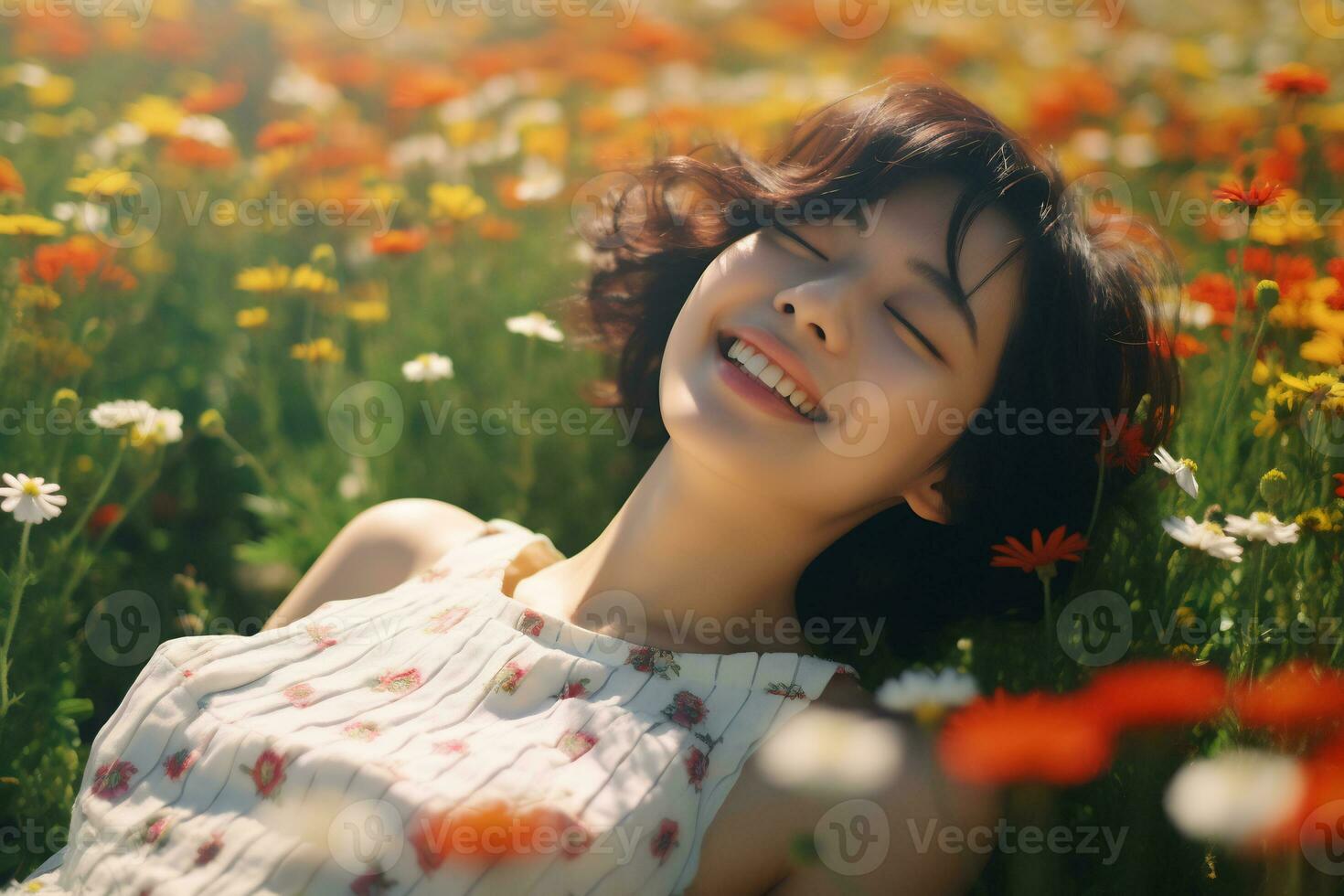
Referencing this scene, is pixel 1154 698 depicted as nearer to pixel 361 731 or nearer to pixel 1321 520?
pixel 1321 520

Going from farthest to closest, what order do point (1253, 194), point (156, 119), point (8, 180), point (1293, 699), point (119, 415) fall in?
point (156, 119)
point (8, 180)
point (119, 415)
point (1253, 194)
point (1293, 699)

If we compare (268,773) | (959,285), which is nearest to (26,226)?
(268,773)

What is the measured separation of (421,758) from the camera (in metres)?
1.39

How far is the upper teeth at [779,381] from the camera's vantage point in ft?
4.82

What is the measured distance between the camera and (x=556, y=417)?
2.53m

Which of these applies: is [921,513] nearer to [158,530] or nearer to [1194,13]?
[158,530]

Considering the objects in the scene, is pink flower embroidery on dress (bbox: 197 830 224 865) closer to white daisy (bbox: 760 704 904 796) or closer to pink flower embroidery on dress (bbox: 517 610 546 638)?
pink flower embroidery on dress (bbox: 517 610 546 638)

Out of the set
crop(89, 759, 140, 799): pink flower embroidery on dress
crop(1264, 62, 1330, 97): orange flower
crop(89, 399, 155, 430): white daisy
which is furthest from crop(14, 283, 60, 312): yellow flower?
crop(1264, 62, 1330, 97): orange flower

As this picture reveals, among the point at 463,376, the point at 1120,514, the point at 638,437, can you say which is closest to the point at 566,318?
the point at 638,437

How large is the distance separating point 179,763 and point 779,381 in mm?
838

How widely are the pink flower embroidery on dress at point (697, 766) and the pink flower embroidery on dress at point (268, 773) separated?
46 cm

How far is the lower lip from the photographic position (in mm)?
1465

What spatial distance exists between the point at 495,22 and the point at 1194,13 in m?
2.63

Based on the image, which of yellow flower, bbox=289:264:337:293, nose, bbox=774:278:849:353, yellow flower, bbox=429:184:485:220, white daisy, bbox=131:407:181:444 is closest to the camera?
nose, bbox=774:278:849:353
